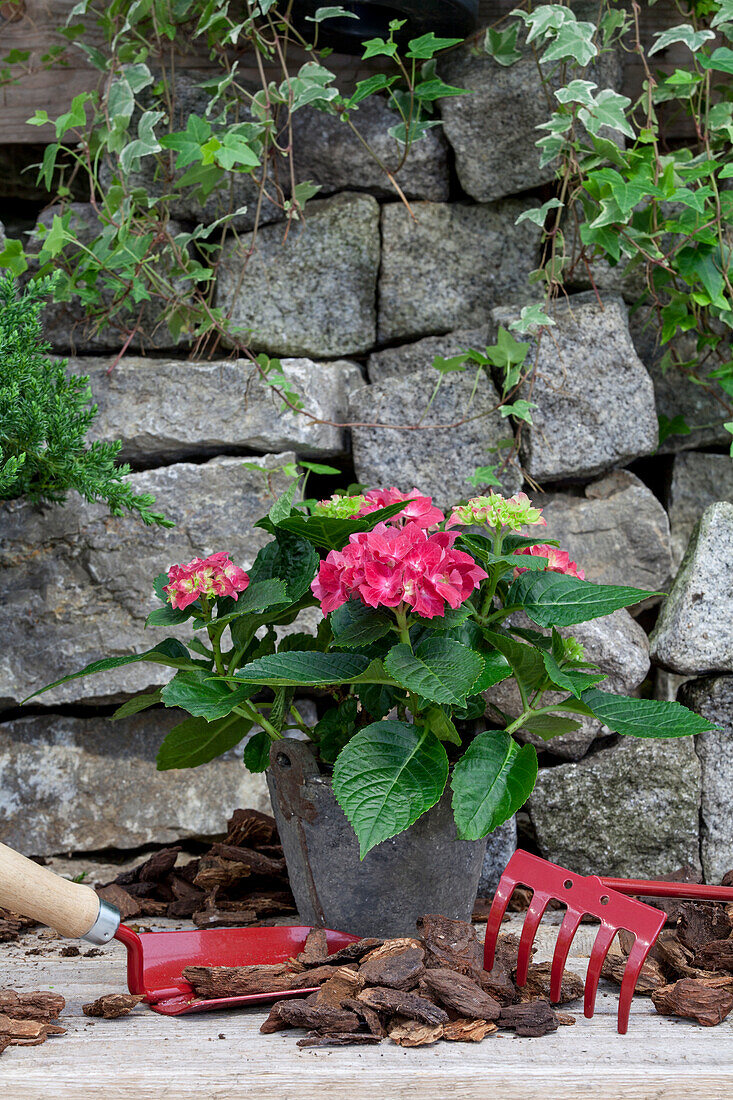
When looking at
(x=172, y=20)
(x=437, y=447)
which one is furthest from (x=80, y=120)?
(x=437, y=447)

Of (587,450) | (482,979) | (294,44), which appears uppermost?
(294,44)

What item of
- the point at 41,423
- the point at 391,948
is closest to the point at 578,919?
the point at 391,948

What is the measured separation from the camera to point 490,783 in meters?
1.13

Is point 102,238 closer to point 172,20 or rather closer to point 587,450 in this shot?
point 172,20

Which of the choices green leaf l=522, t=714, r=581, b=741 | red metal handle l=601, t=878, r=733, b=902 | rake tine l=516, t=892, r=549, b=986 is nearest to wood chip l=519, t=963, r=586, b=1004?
rake tine l=516, t=892, r=549, b=986

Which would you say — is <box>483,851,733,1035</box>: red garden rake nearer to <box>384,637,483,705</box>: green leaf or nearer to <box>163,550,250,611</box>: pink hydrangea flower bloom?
<box>384,637,483,705</box>: green leaf

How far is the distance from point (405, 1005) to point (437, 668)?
1.28 feet

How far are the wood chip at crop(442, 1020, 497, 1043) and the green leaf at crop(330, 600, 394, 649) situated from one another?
1.51 feet

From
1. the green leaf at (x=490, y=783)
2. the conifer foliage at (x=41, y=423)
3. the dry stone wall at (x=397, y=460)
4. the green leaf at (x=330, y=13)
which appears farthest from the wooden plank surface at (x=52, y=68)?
the green leaf at (x=490, y=783)

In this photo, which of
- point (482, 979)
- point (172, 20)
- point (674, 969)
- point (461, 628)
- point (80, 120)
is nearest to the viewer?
point (482, 979)

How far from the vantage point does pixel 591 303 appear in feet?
5.91

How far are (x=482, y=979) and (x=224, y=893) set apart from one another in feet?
1.97

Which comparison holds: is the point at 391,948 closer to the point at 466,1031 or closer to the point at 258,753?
the point at 466,1031

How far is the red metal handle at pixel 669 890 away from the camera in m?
1.11
